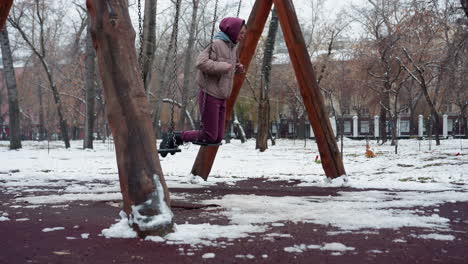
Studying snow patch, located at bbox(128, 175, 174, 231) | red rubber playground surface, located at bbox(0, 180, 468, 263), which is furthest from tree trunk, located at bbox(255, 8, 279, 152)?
snow patch, located at bbox(128, 175, 174, 231)

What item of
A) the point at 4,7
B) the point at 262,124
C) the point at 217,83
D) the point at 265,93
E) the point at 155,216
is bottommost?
the point at 155,216

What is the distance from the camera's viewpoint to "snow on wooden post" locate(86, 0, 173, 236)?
153 inches

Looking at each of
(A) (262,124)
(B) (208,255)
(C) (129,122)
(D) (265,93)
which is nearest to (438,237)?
(B) (208,255)

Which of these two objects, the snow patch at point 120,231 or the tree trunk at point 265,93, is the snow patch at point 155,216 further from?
the tree trunk at point 265,93

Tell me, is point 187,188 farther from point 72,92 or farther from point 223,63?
point 72,92

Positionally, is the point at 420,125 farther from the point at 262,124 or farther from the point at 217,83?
the point at 217,83

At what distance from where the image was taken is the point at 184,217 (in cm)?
475

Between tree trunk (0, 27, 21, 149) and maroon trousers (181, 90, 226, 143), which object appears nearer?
maroon trousers (181, 90, 226, 143)

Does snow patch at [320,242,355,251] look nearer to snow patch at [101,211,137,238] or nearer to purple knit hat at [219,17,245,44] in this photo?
snow patch at [101,211,137,238]

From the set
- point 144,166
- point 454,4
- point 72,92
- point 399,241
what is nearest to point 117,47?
point 144,166

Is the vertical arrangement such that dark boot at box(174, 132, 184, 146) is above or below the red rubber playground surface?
above

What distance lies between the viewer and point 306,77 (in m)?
7.65

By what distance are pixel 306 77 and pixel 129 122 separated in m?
4.20

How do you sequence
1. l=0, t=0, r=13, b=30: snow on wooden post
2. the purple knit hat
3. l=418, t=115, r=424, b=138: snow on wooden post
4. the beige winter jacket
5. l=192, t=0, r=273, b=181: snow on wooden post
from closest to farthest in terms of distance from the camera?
l=0, t=0, r=13, b=30: snow on wooden post → the beige winter jacket → the purple knit hat → l=192, t=0, r=273, b=181: snow on wooden post → l=418, t=115, r=424, b=138: snow on wooden post
